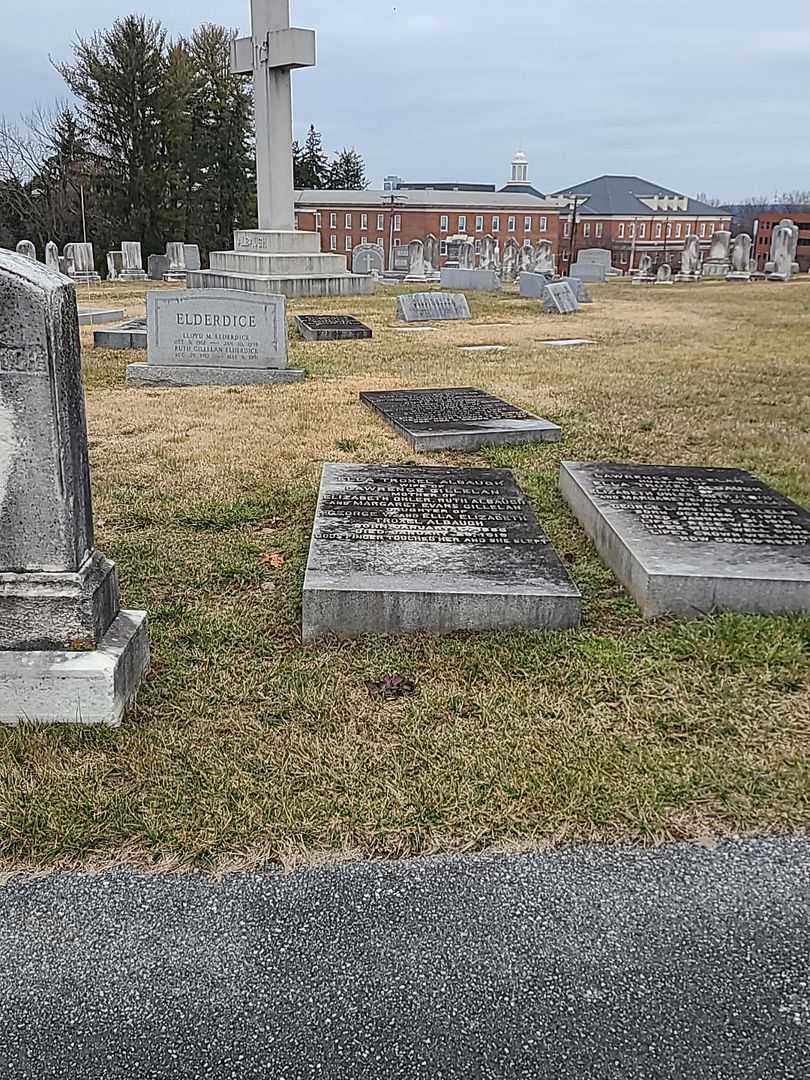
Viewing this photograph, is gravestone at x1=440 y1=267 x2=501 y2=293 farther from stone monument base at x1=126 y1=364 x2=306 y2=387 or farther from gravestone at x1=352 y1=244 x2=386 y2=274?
stone monument base at x1=126 y1=364 x2=306 y2=387

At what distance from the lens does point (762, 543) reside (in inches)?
154

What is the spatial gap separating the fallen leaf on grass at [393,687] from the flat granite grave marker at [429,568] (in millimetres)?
338

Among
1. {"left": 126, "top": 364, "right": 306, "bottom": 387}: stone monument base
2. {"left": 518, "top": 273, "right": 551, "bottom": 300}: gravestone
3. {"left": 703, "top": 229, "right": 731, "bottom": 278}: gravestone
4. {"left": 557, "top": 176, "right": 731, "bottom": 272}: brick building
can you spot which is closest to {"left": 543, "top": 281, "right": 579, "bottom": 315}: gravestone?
{"left": 518, "top": 273, "right": 551, "bottom": 300}: gravestone

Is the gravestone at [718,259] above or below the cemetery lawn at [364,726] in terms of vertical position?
above

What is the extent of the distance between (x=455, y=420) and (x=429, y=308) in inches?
346

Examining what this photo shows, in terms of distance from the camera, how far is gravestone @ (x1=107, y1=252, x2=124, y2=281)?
2858cm

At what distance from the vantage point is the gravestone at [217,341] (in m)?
9.03

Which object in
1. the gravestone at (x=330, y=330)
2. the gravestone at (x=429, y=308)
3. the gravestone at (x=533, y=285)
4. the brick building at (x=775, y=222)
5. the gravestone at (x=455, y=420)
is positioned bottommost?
the gravestone at (x=455, y=420)

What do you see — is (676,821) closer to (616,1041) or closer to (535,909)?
(535,909)

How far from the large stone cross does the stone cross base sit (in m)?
17.8

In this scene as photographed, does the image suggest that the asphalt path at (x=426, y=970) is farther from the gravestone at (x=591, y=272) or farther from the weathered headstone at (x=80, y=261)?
the gravestone at (x=591, y=272)

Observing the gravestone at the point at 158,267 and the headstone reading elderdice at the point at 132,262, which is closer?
the gravestone at the point at 158,267

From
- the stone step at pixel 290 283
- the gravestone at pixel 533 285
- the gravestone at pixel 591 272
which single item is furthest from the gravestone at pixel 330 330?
the gravestone at pixel 591 272

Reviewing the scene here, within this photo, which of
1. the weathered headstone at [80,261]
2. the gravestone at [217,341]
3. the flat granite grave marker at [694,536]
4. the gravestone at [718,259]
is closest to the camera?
the flat granite grave marker at [694,536]
